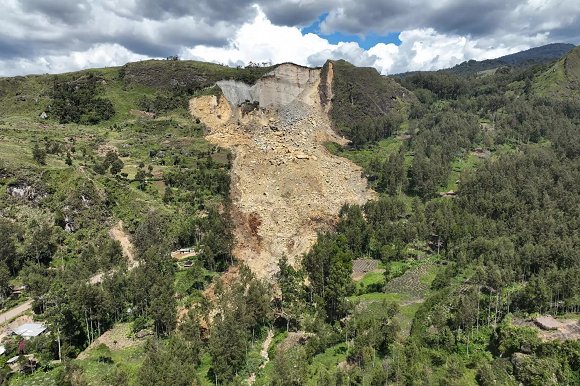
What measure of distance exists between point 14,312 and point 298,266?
35.3 m

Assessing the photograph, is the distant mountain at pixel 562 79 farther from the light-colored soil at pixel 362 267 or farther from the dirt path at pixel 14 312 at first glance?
the dirt path at pixel 14 312

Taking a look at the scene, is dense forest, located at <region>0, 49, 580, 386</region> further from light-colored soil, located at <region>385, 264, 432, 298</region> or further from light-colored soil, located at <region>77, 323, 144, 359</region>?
light-colored soil, located at <region>385, 264, 432, 298</region>

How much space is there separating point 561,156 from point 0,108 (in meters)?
154

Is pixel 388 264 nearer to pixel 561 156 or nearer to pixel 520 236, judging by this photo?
pixel 520 236

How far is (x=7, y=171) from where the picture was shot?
71.1 metres

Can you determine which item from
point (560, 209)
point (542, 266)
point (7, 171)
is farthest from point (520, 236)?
point (7, 171)

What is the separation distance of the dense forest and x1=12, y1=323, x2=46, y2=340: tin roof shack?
116 cm

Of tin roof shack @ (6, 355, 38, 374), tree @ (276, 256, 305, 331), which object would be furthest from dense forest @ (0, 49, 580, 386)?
tin roof shack @ (6, 355, 38, 374)

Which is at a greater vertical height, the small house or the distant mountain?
the distant mountain

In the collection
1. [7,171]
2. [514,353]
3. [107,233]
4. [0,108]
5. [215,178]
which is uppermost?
[0,108]

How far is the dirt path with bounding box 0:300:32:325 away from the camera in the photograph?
1948 inches

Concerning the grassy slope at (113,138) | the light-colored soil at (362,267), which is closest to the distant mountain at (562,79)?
the grassy slope at (113,138)

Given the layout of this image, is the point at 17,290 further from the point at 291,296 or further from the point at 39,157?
the point at 291,296

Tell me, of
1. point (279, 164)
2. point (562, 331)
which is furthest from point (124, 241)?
point (562, 331)
